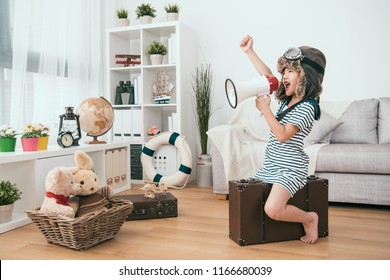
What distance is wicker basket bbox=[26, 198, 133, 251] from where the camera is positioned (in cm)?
160

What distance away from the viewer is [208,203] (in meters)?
2.65

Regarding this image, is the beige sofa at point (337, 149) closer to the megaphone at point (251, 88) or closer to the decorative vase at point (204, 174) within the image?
the decorative vase at point (204, 174)

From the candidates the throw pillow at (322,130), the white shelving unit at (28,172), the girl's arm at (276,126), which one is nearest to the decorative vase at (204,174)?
A: the throw pillow at (322,130)

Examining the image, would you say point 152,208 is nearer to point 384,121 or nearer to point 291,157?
point 291,157

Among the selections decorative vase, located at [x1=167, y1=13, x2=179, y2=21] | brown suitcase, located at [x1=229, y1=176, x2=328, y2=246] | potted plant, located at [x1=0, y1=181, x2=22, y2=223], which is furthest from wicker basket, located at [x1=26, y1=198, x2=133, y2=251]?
decorative vase, located at [x1=167, y1=13, x2=179, y2=21]

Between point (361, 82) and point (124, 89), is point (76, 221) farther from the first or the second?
point (361, 82)

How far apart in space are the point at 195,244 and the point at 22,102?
5.82 ft

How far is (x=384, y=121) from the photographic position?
289 centimetres

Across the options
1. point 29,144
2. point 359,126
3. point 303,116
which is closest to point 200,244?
point 303,116

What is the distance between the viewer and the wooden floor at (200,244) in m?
1.60

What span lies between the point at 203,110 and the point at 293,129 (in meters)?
1.77

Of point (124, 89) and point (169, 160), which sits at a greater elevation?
point (124, 89)
